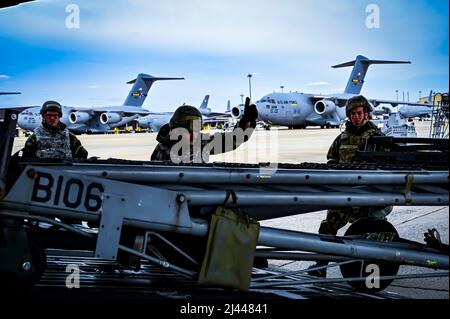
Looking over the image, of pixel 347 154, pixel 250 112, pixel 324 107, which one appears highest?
pixel 324 107

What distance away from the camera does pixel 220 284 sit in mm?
2191

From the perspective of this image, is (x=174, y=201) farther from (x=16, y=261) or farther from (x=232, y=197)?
(x=16, y=261)

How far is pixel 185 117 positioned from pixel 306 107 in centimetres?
2251

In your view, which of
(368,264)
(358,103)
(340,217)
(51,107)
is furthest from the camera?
(51,107)

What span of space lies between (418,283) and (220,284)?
2.00 metres

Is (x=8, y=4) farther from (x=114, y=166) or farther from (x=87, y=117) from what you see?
(x=87, y=117)

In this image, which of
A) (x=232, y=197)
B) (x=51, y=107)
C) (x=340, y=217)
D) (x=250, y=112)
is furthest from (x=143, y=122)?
(x=232, y=197)

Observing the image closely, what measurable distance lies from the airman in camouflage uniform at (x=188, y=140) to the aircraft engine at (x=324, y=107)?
21.2 m

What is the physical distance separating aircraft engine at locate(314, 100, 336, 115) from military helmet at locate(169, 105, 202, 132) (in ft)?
70.2

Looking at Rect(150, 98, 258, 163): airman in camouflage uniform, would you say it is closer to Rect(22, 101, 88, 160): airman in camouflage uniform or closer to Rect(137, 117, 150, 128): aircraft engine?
Rect(22, 101, 88, 160): airman in camouflage uniform

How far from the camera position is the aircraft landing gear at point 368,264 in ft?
9.62

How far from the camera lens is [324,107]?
79.7 feet
